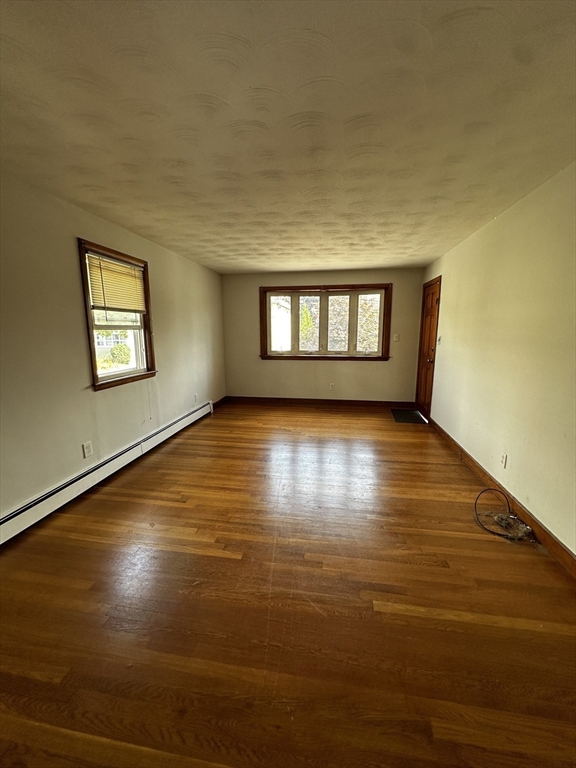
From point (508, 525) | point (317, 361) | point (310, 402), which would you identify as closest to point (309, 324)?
point (317, 361)

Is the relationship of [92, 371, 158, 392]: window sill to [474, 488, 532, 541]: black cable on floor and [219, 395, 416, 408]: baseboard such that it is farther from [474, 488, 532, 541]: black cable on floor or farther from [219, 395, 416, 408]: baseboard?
[474, 488, 532, 541]: black cable on floor

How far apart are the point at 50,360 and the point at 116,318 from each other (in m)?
0.93

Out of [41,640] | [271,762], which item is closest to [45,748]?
[41,640]

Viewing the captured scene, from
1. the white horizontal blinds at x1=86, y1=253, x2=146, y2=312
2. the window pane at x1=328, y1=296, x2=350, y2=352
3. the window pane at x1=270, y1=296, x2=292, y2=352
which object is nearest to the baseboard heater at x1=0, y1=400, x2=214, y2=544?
the white horizontal blinds at x1=86, y1=253, x2=146, y2=312

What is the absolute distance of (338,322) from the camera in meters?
5.40

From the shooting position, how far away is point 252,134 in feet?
5.21

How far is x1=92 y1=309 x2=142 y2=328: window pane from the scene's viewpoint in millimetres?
2902

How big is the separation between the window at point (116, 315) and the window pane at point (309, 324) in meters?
2.72

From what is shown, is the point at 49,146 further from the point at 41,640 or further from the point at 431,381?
the point at 431,381

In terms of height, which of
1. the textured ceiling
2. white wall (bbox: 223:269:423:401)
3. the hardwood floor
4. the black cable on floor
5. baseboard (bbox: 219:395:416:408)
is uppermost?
the textured ceiling

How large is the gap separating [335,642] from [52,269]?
305cm

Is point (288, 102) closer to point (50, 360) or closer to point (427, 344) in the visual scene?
point (50, 360)

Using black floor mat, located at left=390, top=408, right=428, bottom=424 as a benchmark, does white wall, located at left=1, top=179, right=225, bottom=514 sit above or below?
above

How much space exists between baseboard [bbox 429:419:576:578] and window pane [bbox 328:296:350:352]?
8.98 feet
